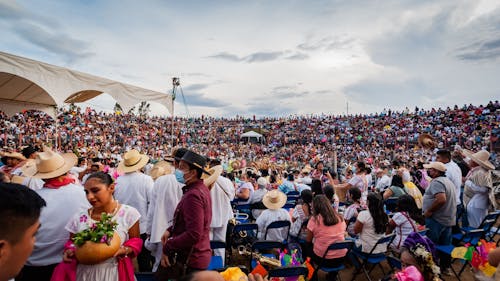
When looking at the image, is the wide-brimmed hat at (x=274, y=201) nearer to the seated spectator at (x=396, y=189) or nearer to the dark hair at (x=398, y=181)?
the seated spectator at (x=396, y=189)

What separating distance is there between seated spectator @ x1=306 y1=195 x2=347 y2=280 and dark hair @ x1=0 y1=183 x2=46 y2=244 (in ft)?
10.4

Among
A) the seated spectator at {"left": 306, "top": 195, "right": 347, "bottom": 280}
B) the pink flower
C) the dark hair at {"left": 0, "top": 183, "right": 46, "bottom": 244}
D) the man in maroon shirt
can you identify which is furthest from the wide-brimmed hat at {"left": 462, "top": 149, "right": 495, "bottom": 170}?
the dark hair at {"left": 0, "top": 183, "right": 46, "bottom": 244}

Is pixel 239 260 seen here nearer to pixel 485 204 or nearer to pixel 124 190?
pixel 124 190

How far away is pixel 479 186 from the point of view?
4.71 meters

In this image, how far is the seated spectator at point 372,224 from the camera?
375cm

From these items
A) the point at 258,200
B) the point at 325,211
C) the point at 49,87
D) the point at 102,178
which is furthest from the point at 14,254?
the point at 258,200

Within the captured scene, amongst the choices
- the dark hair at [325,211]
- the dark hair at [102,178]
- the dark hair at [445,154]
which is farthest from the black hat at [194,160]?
the dark hair at [445,154]

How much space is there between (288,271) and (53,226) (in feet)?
6.98

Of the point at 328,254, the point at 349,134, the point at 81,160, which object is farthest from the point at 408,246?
the point at 349,134

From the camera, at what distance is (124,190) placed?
12.4ft

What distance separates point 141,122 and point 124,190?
2650 centimetres

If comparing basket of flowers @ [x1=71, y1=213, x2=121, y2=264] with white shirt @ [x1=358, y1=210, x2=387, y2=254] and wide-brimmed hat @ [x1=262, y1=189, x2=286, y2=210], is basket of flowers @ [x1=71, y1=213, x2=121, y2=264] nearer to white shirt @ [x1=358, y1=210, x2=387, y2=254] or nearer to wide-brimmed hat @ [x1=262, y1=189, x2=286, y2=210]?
wide-brimmed hat @ [x1=262, y1=189, x2=286, y2=210]

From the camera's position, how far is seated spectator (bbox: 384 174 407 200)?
19.6ft

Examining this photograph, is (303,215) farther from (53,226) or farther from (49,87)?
(49,87)
